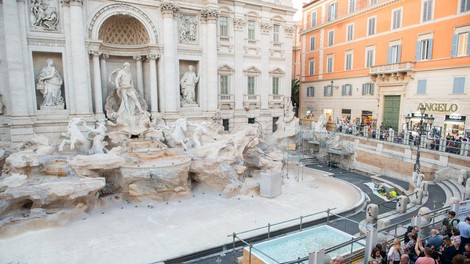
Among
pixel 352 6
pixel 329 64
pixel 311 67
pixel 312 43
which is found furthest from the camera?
pixel 311 67

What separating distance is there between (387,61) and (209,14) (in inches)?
556

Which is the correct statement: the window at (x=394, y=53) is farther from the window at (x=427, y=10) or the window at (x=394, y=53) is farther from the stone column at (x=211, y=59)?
the stone column at (x=211, y=59)

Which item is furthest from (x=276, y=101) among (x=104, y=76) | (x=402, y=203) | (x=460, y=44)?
(x=402, y=203)

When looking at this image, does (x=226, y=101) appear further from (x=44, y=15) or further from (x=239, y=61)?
(x=44, y=15)

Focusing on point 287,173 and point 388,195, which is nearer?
point 388,195

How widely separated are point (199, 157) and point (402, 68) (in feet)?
54.2

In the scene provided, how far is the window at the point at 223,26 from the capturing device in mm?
23281

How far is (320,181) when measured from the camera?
17.6m

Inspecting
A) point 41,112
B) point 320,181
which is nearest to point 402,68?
point 320,181

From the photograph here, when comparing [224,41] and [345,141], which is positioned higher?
[224,41]

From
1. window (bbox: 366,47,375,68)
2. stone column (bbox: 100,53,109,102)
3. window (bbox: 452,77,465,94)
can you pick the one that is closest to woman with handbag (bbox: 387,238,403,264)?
window (bbox: 452,77,465,94)

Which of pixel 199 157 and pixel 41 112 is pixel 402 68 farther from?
pixel 41 112

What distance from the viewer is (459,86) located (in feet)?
62.7

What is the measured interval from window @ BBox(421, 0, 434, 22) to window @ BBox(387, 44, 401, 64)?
241 centimetres
